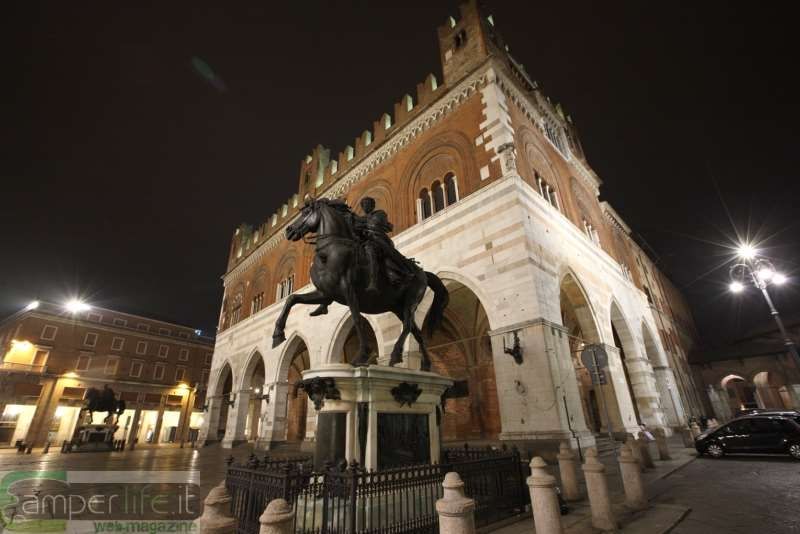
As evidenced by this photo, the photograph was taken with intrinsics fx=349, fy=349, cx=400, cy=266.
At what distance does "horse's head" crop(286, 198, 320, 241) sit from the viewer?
5.17m

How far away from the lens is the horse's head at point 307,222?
5.17 metres

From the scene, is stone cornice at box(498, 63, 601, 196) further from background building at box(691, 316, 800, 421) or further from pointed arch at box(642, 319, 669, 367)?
background building at box(691, 316, 800, 421)

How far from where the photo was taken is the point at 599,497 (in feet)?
12.4

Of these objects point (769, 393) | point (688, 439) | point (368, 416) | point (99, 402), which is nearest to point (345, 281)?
point (368, 416)

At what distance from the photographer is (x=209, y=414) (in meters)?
21.4

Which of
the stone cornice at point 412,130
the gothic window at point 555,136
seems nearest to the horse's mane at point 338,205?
the stone cornice at point 412,130

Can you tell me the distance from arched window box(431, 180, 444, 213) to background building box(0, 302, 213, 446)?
3128 cm

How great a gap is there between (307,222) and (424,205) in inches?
346

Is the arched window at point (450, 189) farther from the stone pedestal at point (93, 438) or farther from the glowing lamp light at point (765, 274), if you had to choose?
the stone pedestal at point (93, 438)

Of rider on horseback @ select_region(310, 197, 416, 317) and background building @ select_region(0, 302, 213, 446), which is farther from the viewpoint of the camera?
background building @ select_region(0, 302, 213, 446)

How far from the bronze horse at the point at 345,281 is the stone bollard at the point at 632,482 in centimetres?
281

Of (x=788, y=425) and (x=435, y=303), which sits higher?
(x=435, y=303)

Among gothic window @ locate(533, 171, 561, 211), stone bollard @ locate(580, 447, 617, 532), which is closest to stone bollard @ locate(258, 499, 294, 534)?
stone bollard @ locate(580, 447, 617, 532)

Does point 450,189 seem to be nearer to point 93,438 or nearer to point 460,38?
point 460,38
